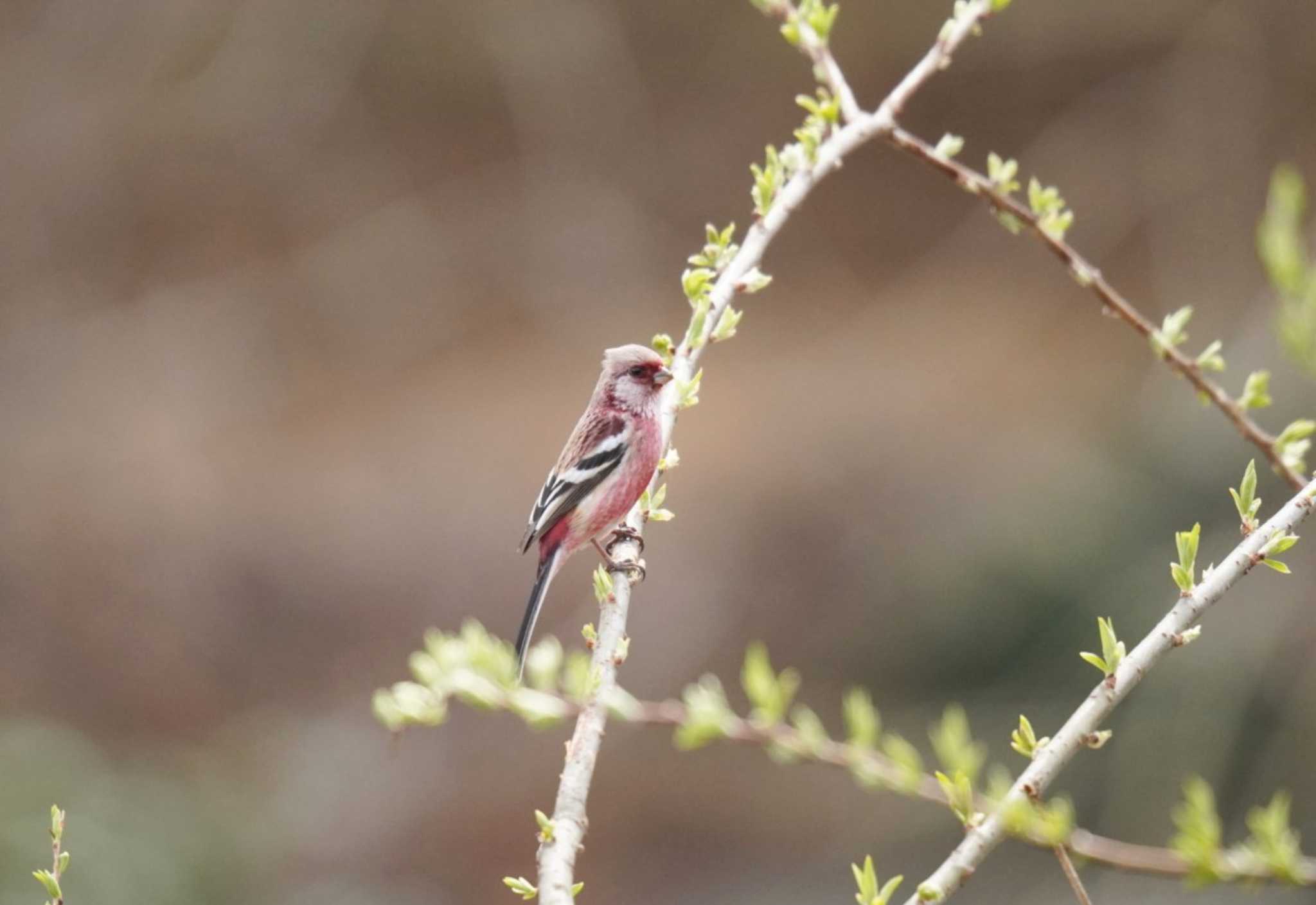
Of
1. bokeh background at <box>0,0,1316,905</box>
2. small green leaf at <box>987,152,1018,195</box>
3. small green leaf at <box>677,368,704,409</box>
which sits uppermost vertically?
bokeh background at <box>0,0,1316,905</box>

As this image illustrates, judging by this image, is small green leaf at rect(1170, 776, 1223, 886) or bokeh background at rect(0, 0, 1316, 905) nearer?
small green leaf at rect(1170, 776, 1223, 886)

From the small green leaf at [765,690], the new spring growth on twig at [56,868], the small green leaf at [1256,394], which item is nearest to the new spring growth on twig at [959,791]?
the small green leaf at [765,690]

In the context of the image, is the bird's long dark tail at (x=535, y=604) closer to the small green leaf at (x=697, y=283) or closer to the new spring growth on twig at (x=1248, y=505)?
the small green leaf at (x=697, y=283)

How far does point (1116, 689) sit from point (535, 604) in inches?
127

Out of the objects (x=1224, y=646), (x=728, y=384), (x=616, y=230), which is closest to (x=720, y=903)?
A: (x=1224, y=646)

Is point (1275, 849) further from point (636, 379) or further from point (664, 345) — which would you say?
point (636, 379)

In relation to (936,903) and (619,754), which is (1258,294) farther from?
(936,903)

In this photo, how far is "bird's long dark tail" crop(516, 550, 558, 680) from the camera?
198 inches

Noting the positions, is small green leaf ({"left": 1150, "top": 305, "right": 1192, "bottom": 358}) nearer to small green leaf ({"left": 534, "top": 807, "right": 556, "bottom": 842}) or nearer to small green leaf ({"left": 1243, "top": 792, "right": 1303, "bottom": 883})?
small green leaf ({"left": 1243, "top": 792, "right": 1303, "bottom": 883})

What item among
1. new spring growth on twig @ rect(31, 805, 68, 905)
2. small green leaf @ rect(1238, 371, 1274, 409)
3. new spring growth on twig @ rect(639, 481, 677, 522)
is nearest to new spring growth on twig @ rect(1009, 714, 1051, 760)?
small green leaf @ rect(1238, 371, 1274, 409)

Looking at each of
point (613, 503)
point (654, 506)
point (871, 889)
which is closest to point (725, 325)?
point (654, 506)

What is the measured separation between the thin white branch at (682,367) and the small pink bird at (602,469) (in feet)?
4.18

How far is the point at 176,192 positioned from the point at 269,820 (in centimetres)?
915

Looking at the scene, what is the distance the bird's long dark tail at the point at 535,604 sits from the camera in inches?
198
